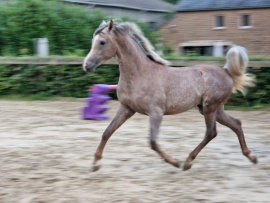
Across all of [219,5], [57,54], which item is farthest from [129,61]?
[219,5]

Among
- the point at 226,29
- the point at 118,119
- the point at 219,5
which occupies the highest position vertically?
the point at 118,119

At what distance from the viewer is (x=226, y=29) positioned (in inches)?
1222

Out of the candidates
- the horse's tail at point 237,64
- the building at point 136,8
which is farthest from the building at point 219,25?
the horse's tail at point 237,64

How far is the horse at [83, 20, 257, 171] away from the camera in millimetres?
5457

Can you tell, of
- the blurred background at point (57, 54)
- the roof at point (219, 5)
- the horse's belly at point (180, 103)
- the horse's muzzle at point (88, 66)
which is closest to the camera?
the horse's muzzle at point (88, 66)

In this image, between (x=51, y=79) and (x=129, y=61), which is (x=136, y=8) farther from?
(x=129, y=61)

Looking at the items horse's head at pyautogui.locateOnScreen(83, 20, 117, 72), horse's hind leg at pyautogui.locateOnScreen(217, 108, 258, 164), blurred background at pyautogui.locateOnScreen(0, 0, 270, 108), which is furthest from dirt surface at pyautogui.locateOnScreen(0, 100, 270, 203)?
blurred background at pyautogui.locateOnScreen(0, 0, 270, 108)

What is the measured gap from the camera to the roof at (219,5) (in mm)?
30125

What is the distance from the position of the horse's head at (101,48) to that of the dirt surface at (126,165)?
1338mm

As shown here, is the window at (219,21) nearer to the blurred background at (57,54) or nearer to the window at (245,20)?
the window at (245,20)

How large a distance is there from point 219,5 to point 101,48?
27.2 meters

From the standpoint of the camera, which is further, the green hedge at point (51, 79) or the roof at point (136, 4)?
the roof at point (136, 4)

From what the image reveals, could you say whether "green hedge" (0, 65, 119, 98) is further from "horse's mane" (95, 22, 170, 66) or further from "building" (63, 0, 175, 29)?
"building" (63, 0, 175, 29)

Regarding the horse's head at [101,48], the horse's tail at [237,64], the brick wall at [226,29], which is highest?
the horse's head at [101,48]
